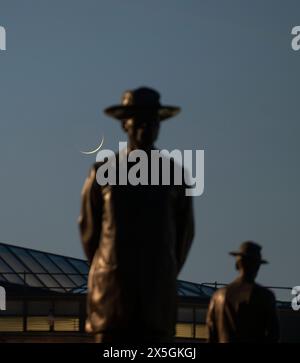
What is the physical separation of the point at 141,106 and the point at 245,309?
3.90 m

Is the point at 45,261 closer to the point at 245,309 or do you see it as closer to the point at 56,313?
the point at 56,313

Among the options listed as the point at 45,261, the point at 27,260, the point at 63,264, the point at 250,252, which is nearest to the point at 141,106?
the point at 250,252

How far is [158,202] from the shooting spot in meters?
14.3

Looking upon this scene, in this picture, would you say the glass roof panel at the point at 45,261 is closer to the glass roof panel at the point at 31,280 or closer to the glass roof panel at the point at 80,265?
the glass roof panel at the point at 80,265

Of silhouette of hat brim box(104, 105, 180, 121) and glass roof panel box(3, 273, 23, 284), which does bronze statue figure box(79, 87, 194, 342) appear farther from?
glass roof panel box(3, 273, 23, 284)

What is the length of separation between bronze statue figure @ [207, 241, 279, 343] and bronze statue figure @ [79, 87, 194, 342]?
311cm

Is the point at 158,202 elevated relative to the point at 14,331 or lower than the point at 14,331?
lower

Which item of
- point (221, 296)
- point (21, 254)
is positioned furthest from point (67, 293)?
point (221, 296)

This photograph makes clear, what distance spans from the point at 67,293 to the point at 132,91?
48539 millimetres

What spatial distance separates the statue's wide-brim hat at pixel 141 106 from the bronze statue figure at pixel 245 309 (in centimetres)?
366

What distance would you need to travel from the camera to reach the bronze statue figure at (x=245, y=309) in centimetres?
1759
